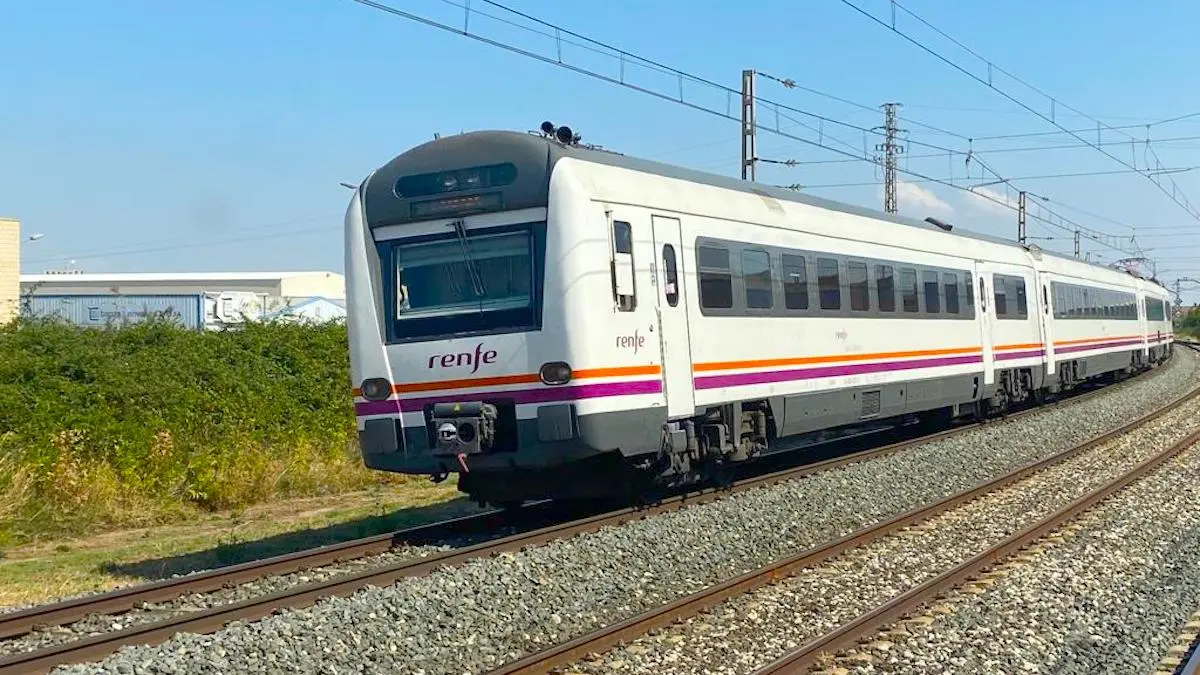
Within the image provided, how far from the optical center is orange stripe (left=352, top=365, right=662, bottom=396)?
34.1ft

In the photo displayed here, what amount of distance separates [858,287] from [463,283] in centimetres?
657

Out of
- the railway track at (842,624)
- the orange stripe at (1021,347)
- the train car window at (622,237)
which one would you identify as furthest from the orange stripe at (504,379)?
the orange stripe at (1021,347)

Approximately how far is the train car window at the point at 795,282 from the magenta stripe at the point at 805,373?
0.76 m

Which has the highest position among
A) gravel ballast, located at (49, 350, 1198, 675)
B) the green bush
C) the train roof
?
the train roof

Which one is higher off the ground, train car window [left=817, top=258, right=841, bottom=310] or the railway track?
train car window [left=817, top=258, right=841, bottom=310]

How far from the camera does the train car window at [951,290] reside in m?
18.8

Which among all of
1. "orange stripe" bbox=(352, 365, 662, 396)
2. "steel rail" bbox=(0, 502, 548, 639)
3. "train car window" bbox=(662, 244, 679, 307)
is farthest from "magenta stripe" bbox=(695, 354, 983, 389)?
"steel rail" bbox=(0, 502, 548, 639)

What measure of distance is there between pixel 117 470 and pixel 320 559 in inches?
235

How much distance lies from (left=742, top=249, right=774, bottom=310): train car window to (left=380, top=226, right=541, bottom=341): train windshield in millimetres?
3167

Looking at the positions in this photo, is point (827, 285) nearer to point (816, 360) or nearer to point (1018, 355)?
point (816, 360)

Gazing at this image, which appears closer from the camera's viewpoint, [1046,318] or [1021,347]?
[1021,347]

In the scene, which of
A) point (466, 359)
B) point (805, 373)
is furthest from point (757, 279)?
point (466, 359)

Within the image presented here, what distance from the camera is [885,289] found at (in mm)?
16453

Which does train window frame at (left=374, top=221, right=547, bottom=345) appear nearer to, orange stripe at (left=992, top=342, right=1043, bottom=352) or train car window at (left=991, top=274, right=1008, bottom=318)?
orange stripe at (left=992, top=342, right=1043, bottom=352)
